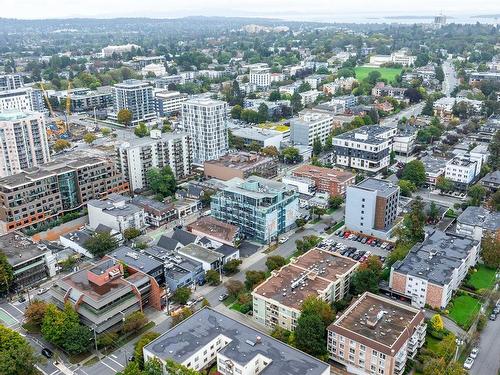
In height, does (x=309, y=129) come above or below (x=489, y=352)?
above

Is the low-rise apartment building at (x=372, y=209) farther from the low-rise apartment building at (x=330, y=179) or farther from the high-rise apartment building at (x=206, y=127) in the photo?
the high-rise apartment building at (x=206, y=127)

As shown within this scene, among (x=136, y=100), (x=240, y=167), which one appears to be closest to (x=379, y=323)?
(x=240, y=167)

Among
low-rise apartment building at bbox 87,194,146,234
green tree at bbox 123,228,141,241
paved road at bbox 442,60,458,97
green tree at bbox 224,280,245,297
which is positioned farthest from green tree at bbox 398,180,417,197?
paved road at bbox 442,60,458,97

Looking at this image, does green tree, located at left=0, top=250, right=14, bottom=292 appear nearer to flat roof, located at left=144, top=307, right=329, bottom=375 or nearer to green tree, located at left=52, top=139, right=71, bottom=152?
flat roof, located at left=144, top=307, right=329, bottom=375

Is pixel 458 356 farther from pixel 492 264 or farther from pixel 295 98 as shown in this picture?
pixel 295 98

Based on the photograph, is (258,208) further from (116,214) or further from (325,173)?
(325,173)
